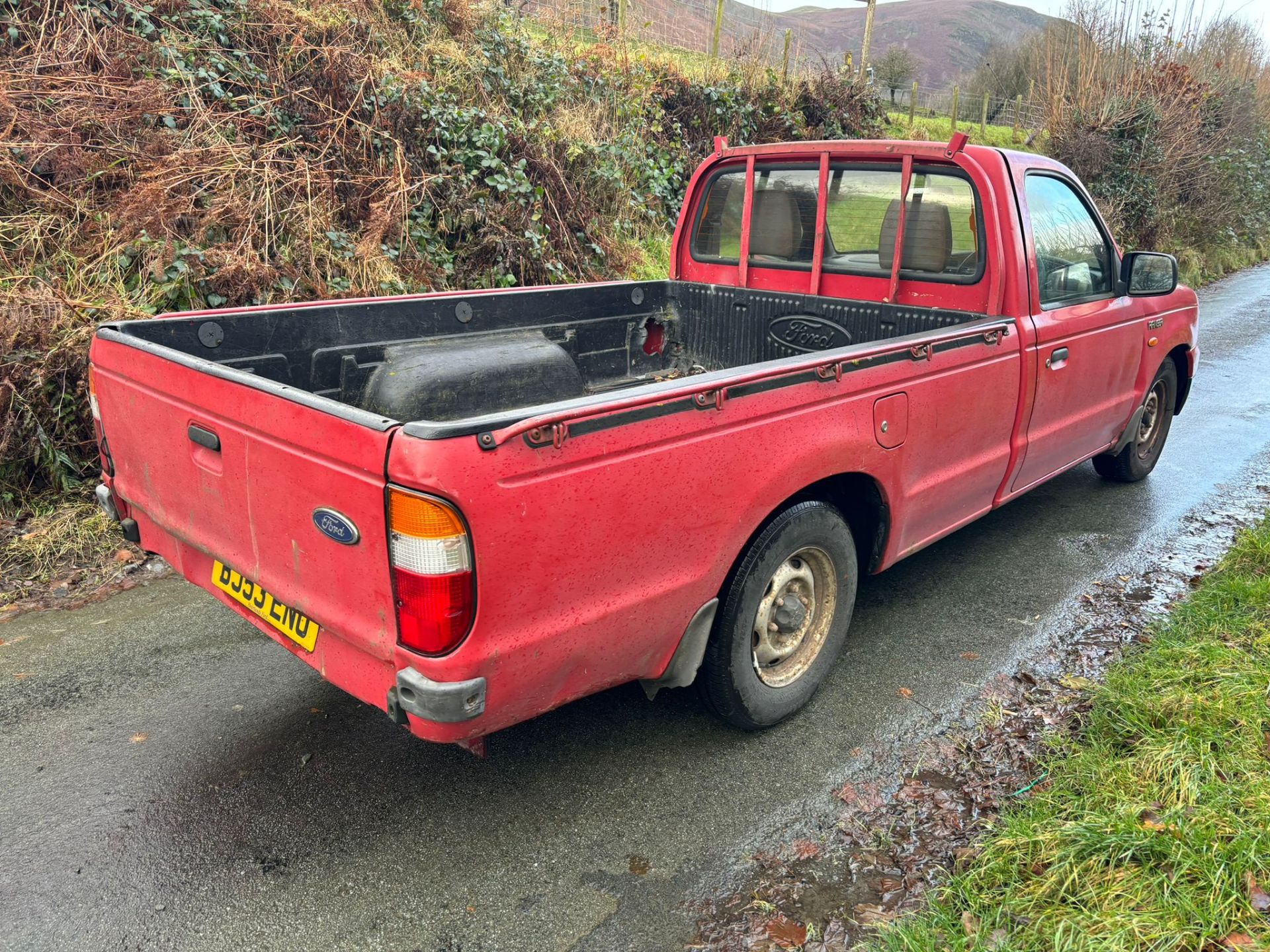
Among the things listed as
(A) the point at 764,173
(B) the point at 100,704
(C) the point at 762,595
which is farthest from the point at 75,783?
(A) the point at 764,173

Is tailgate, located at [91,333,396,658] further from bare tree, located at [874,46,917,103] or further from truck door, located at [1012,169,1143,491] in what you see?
bare tree, located at [874,46,917,103]

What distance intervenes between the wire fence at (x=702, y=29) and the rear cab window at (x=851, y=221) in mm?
6282

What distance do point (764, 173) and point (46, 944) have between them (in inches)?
166

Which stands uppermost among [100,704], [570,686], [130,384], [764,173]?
[764,173]

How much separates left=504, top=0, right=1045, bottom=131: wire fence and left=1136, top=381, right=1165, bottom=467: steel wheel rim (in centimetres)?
759

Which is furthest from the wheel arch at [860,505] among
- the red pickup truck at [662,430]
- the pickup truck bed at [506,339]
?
the pickup truck bed at [506,339]

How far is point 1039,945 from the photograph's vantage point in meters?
2.08

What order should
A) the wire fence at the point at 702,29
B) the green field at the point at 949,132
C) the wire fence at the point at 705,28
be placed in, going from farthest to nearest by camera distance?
the green field at the point at 949,132 < the wire fence at the point at 705,28 < the wire fence at the point at 702,29

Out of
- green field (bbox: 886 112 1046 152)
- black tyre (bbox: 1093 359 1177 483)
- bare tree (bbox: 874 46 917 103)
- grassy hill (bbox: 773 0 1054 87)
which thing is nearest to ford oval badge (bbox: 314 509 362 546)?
black tyre (bbox: 1093 359 1177 483)

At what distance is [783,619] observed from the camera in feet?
10.1

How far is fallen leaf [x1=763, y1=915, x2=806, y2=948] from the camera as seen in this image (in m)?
2.23

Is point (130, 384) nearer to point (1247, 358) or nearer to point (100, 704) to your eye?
point (100, 704)

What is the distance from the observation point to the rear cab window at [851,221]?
3.93 m

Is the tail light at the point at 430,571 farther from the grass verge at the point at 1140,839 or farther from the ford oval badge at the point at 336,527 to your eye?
the grass verge at the point at 1140,839
